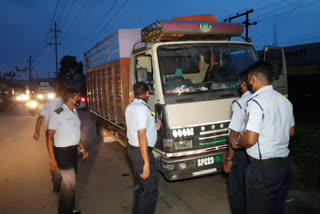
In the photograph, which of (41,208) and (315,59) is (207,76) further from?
(315,59)

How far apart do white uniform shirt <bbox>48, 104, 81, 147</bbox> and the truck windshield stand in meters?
1.52

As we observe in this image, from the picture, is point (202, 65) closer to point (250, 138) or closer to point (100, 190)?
point (250, 138)

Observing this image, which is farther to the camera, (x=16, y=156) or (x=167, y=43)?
(x=16, y=156)

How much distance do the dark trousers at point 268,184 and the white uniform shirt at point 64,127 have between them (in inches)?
90.6

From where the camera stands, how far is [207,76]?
15.9 feet

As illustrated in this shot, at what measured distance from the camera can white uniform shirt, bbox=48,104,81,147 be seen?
11.8 feet

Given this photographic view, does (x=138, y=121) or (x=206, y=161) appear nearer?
(x=138, y=121)

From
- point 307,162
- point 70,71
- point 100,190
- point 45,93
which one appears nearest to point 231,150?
point 307,162

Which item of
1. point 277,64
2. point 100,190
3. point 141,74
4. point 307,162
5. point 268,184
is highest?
point 277,64

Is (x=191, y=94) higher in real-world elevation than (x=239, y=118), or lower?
higher

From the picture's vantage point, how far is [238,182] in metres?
3.51

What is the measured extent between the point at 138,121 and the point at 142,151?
1.11 ft

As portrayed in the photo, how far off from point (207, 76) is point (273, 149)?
247 centimetres

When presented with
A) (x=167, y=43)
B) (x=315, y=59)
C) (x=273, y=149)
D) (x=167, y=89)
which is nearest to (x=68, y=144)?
(x=167, y=89)
